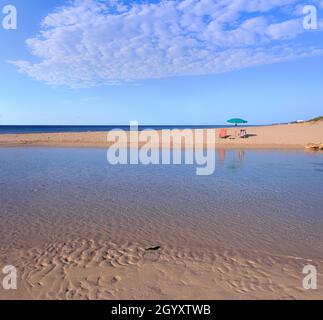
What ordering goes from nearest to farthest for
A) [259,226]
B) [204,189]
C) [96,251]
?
1. [96,251]
2. [259,226]
3. [204,189]

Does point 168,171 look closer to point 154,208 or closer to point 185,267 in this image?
point 154,208

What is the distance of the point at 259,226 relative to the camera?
658cm

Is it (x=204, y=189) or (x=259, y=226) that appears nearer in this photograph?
(x=259, y=226)

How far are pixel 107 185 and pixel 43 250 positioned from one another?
5680 mm

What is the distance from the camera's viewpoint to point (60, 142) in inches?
1294

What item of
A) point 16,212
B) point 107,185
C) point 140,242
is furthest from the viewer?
point 107,185

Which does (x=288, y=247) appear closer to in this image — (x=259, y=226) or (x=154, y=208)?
(x=259, y=226)

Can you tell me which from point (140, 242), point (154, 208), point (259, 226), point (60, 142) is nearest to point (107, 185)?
point (154, 208)

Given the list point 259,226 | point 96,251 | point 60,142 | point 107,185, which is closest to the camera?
point 96,251

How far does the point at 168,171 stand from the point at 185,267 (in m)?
9.53
